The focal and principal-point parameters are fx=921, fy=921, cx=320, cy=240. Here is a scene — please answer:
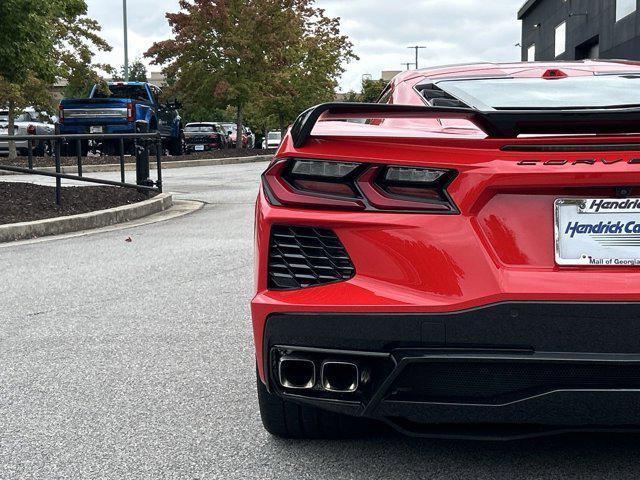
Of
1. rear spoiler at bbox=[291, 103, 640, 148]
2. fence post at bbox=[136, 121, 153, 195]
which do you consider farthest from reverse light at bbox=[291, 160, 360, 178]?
fence post at bbox=[136, 121, 153, 195]

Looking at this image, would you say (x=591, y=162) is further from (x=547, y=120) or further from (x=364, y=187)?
(x=364, y=187)

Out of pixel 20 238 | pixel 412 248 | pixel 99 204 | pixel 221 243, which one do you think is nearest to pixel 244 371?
pixel 412 248

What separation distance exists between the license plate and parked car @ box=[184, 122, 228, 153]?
37.6m

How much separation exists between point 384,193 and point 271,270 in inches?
16.8

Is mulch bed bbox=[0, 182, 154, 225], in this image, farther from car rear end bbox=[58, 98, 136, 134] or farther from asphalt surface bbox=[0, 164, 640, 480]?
car rear end bbox=[58, 98, 136, 134]

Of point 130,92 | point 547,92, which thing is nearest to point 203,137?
point 130,92

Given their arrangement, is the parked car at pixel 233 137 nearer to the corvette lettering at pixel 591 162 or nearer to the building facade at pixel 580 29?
the building facade at pixel 580 29

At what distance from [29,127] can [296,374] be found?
2804 cm

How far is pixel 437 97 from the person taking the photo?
3.72 meters

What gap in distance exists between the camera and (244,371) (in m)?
4.39

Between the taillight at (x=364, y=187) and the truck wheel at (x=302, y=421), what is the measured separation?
2.38ft

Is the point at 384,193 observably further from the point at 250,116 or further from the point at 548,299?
the point at 250,116

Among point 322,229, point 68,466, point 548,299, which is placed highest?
point 322,229

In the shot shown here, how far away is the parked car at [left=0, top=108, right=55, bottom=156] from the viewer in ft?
95.6
